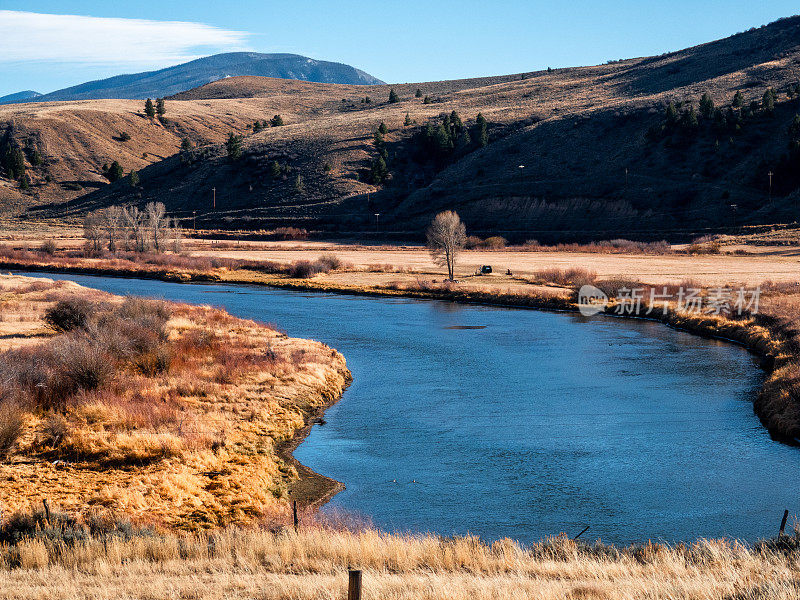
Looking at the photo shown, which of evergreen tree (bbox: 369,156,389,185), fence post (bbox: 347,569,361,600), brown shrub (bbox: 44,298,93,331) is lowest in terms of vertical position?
brown shrub (bbox: 44,298,93,331)

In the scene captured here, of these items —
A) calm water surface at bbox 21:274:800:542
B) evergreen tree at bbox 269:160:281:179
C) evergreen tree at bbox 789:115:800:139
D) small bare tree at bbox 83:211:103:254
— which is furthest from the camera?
evergreen tree at bbox 269:160:281:179

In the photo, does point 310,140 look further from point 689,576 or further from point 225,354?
point 689,576

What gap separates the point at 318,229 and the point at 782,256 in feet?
206

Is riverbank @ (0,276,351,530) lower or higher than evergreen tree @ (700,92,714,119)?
lower

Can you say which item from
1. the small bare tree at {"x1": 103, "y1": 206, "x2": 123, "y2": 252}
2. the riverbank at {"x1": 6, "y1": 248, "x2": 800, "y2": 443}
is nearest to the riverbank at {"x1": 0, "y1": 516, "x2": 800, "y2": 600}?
the riverbank at {"x1": 6, "y1": 248, "x2": 800, "y2": 443}

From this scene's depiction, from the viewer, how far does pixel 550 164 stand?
4628 inches

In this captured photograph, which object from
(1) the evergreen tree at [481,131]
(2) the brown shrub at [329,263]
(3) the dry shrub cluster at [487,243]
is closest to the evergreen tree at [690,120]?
(1) the evergreen tree at [481,131]

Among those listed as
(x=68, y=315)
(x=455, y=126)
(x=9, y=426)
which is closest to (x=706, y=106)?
(x=455, y=126)

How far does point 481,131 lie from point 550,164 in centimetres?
1980

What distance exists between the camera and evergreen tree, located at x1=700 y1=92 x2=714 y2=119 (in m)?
111

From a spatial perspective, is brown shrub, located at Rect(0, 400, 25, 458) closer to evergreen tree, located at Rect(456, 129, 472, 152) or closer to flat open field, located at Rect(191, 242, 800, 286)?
flat open field, located at Rect(191, 242, 800, 286)

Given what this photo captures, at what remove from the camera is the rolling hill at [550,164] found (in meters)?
99.2

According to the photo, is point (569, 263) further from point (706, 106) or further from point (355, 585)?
point (355, 585)

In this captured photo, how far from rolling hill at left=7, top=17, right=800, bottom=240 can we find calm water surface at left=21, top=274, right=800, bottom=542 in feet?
201
